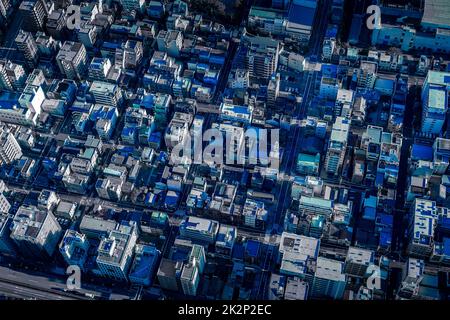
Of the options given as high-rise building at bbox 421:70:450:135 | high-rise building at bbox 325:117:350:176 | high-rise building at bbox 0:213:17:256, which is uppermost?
high-rise building at bbox 421:70:450:135

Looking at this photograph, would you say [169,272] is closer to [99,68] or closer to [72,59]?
[99,68]

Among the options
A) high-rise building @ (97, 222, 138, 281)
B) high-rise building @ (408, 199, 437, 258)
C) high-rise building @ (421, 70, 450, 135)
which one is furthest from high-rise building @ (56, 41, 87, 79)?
high-rise building @ (408, 199, 437, 258)

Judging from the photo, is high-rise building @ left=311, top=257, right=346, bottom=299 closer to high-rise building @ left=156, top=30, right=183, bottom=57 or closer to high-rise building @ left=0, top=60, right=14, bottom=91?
high-rise building @ left=156, top=30, right=183, bottom=57

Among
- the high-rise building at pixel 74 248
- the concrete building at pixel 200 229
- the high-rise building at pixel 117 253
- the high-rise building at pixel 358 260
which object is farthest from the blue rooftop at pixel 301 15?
the high-rise building at pixel 74 248

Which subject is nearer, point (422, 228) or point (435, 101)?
point (422, 228)

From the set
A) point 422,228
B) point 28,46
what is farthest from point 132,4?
point 422,228

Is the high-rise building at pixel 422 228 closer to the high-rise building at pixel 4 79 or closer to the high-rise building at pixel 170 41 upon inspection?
the high-rise building at pixel 170 41
